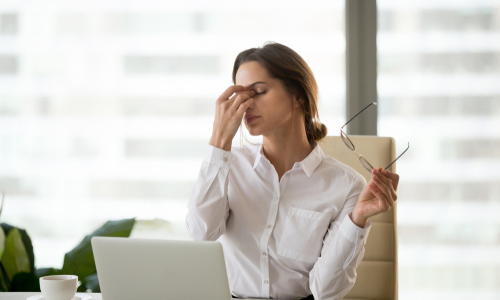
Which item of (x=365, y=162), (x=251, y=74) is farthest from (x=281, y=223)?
(x=251, y=74)

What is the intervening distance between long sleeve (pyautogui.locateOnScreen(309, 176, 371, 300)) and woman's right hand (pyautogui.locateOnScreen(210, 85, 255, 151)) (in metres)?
0.38

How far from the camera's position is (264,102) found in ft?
5.55

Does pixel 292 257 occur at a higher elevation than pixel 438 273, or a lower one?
higher

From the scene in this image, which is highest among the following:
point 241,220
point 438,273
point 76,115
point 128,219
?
point 76,115

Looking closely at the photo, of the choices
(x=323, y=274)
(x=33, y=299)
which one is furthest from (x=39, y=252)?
Answer: (x=323, y=274)

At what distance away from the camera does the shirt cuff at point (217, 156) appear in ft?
5.28

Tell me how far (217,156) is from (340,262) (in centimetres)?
43

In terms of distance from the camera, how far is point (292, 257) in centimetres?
165

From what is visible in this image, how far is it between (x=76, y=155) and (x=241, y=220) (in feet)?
4.37

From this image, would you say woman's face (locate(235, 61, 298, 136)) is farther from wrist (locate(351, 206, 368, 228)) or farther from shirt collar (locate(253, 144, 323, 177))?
wrist (locate(351, 206, 368, 228))

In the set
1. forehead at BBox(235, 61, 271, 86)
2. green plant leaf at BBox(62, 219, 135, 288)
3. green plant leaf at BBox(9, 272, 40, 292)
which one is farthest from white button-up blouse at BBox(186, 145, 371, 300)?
green plant leaf at BBox(9, 272, 40, 292)

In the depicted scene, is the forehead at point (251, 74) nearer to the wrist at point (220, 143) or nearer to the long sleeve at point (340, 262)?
the wrist at point (220, 143)

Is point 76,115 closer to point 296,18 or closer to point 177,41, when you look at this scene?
point 177,41

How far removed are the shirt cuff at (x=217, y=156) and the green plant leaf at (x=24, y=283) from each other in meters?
1.30
